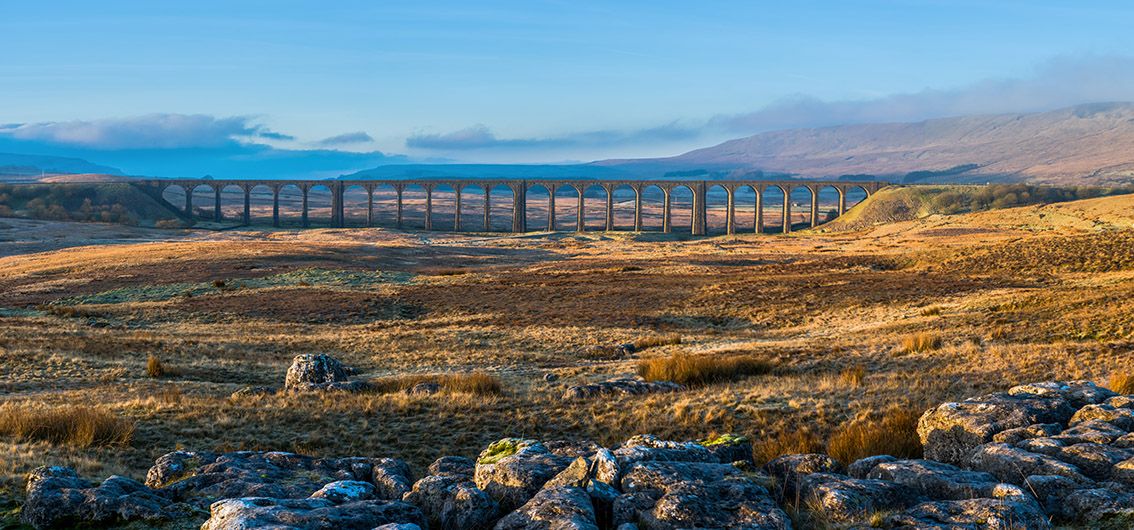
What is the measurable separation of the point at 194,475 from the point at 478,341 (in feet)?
65.0

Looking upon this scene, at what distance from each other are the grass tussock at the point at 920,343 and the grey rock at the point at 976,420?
10035 mm

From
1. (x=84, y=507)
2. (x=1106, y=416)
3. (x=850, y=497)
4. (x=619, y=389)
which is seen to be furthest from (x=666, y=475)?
(x=619, y=389)

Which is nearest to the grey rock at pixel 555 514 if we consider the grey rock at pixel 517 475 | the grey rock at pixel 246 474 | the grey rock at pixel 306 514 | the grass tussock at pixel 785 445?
the grey rock at pixel 517 475

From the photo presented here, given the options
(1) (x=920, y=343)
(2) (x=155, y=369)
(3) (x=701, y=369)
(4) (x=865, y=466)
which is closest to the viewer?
(4) (x=865, y=466)

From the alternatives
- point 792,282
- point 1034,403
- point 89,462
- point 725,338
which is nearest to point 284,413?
point 89,462

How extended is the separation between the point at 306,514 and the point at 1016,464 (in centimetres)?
757

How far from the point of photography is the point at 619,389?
1711cm

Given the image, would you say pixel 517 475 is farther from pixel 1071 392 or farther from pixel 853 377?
pixel 853 377

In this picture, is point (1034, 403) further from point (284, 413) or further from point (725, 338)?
point (725, 338)

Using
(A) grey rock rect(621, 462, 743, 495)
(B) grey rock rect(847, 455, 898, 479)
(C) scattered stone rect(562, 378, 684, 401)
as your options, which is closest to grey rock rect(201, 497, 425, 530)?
(A) grey rock rect(621, 462, 743, 495)

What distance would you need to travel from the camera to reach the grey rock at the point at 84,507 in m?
8.04

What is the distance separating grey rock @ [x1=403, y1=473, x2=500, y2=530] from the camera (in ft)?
26.4

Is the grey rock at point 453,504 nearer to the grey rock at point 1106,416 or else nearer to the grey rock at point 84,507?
the grey rock at point 84,507

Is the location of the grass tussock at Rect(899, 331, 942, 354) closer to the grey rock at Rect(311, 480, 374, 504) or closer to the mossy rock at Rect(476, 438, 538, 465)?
the mossy rock at Rect(476, 438, 538, 465)
